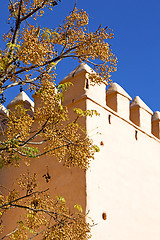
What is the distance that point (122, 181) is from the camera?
7781 millimetres

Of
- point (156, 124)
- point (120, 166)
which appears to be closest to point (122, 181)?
Result: point (120, 166)

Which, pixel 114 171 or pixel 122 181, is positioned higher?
pixel 114 171

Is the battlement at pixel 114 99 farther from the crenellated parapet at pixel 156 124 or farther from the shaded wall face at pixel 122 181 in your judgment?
the shaded wall face at pixel 122 181

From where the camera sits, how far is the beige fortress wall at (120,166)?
7109 millimetres

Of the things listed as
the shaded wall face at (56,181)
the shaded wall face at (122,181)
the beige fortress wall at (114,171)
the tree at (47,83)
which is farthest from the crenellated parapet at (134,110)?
the tree at (47,83)

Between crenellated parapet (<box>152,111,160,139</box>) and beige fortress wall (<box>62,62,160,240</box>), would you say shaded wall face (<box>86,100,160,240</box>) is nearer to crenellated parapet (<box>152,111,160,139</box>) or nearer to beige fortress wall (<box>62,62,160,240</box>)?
beige fortress wall (<box>62,62,160,240</box>)

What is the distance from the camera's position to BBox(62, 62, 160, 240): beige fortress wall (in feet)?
23.3

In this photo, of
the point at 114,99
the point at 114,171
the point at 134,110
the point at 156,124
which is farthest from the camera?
the point at 156,124

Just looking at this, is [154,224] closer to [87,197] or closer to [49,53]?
[87,197]

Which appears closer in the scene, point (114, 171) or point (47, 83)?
point (47, 83)

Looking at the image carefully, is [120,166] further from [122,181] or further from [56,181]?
[56,181]

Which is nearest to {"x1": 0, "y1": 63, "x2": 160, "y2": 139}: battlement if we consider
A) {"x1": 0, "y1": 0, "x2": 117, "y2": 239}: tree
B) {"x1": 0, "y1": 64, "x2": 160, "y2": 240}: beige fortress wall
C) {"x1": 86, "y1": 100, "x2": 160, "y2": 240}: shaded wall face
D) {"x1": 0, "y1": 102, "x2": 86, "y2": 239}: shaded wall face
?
{"x1": 0, "y1": 64, "x2": 160, "y2": 240}: beige fortress wall

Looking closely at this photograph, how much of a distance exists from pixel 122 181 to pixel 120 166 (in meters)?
0.31

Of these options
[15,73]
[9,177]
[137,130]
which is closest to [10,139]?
[15,73]
